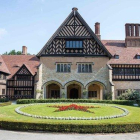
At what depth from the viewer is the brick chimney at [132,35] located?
34.1 meters

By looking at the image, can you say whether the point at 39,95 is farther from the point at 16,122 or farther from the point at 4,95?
the point at 16,122

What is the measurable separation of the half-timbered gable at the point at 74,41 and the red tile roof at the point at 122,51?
4.54 meters

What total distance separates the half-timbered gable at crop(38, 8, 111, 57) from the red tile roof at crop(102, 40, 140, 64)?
454 cm

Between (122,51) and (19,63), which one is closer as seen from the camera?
(122,51)

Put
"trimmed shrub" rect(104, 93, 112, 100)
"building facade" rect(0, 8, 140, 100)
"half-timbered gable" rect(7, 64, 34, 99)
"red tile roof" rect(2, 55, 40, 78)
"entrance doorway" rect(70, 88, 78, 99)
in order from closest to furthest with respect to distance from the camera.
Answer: "trimmed shrub" rect(104, 93, 112, 100) < "building facade" rect(0, 8, 140, 100) < "entrance doorway" rect(70, 88, 78, 99) < "half-timbered gable" rect(7, 64, 34, 99) < "red tile roof" rect(2, 55, 40, 78)

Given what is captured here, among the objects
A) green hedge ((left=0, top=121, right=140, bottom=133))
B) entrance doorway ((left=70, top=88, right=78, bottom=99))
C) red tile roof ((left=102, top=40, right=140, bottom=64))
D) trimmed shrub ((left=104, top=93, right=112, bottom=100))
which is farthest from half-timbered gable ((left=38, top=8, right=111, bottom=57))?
green hedge ((left=0, top=121, right=140, bottom=133))

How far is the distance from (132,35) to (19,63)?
22.2 meters

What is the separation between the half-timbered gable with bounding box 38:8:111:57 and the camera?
27094 millimetres

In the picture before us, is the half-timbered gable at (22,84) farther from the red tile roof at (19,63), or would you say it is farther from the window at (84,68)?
the window at (84,68)

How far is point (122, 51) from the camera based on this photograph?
32.2 m

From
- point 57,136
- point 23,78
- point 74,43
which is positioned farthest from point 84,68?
point 57,136

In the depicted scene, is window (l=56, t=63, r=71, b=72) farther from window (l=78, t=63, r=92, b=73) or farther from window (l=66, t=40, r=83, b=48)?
window (l=66, t=40, r=83, b=48)

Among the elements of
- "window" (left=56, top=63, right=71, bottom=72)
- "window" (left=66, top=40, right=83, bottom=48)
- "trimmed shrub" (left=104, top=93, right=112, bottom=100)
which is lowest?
"trimmed shrub" (left=104, top=93, right=112, bottom=100)

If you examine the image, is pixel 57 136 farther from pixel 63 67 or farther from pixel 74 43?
pixel 74 43
